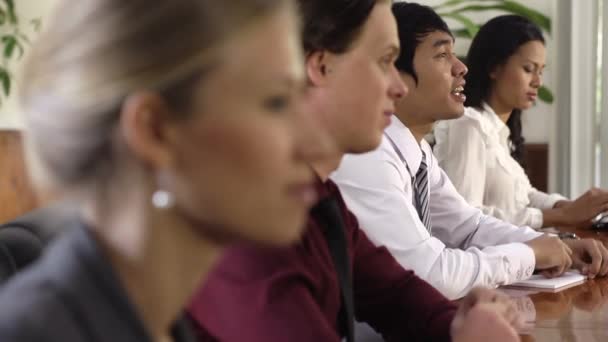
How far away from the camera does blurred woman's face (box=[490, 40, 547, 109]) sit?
3.38 m

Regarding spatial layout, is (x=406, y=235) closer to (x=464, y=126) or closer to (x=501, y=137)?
(x=464, y=126)

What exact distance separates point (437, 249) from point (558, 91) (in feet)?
9.61

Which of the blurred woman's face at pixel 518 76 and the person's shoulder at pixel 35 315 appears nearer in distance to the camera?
the person's shoulder at pixel 35 315

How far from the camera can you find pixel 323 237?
1.22 meters

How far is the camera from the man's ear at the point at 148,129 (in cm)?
62

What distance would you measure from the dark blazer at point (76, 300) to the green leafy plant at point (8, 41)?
12.3 ft

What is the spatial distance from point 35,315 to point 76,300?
3cm

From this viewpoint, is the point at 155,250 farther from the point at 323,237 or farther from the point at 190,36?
the point at 323,237

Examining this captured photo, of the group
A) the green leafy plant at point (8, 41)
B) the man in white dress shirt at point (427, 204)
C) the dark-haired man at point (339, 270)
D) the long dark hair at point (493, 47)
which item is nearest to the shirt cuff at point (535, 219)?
the long dark hair at point (493, 47)

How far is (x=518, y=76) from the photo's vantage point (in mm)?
3379

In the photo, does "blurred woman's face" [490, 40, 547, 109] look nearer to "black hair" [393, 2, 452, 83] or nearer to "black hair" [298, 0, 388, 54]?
"black hair" [393, 2, 452, 83]

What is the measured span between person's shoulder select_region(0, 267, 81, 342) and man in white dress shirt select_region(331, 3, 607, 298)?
101 cm

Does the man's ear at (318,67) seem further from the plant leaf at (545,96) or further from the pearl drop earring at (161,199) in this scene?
the plant leaf at (545,96)

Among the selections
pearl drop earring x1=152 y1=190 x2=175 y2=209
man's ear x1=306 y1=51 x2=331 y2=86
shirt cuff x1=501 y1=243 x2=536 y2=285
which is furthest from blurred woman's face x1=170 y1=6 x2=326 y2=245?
shirt cuff x1=501 y1=243 x2=536 y2=285
